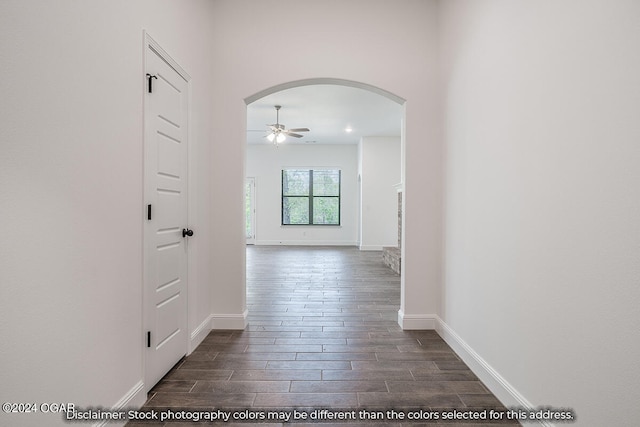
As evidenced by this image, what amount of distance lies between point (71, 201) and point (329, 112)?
19.7 feet

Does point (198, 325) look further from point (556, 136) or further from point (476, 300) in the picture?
point (556, 136)

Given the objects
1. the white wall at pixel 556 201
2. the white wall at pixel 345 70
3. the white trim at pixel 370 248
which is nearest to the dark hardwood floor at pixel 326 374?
the white wall at pixel 556 201

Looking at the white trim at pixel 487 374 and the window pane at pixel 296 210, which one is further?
the window pane at pixel 296 210

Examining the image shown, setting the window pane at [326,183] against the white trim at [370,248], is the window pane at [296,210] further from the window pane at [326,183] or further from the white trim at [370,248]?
the white trim at [370,248]

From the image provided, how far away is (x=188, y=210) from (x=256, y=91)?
1378 mm

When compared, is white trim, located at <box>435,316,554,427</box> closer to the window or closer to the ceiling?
the ceiling

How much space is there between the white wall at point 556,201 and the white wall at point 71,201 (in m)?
2.23

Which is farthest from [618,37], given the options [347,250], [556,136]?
[347,250]

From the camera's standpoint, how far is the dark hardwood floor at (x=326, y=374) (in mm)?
1956

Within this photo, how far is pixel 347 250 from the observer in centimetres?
949

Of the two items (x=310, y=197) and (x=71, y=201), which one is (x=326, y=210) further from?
(x=71, y=201)

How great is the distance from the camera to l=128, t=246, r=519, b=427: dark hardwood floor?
6.42ft

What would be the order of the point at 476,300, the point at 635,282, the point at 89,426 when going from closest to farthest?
the point at 635,282 < the point at 89,426 < the point at 476,300

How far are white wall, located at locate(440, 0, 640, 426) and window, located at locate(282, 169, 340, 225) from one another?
821 centimetres
